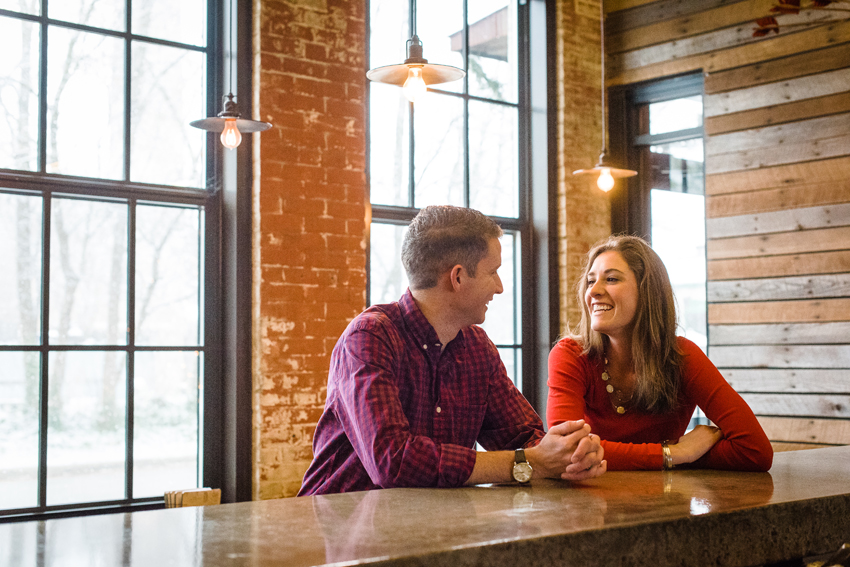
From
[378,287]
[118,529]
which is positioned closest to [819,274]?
[378,287]

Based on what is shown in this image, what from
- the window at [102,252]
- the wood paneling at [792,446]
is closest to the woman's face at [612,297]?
the window at [102,252]

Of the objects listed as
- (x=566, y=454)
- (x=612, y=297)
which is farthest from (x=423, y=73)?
(x=566, y=454)

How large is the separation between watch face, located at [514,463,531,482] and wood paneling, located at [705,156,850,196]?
10.3 ft

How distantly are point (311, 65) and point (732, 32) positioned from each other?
2.32 metres

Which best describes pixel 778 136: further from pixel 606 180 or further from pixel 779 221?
pixel 606 180

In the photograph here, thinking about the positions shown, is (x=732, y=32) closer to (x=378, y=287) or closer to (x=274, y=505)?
(x=378, y=287)

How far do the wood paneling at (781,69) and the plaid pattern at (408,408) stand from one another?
117 inches

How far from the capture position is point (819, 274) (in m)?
4.11

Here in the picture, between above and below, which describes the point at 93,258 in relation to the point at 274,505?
above

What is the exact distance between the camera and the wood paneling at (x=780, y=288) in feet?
13.3

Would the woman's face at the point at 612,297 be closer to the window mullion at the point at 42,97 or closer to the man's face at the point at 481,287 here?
the man's face at the point at 481,287

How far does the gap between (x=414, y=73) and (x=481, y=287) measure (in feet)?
4.11

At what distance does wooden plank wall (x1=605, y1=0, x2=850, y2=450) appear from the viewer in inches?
160

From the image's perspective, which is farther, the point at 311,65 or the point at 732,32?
the point at 732,32
